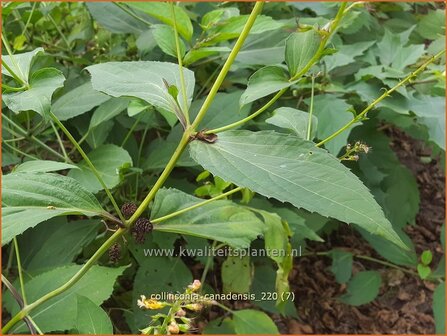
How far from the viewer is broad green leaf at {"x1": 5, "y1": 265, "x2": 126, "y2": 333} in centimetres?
77

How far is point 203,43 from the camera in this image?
96cm

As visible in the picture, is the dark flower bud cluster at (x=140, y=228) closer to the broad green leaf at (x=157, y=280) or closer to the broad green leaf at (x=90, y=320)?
the broad green leaf at (x=90, y=320)

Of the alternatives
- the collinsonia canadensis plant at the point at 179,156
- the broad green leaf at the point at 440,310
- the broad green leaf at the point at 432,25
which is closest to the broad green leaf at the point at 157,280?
the collinsonia canadensis plant at the point at 179,156

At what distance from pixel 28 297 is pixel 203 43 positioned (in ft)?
1.63

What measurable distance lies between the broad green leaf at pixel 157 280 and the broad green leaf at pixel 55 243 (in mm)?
113

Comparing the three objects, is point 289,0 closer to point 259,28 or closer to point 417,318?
point 259,28

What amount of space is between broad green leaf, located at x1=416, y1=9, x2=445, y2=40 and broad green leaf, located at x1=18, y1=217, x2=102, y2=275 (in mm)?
1004

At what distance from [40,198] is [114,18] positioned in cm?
63

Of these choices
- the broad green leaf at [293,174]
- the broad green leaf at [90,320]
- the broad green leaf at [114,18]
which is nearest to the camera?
the broad green leaf at [293,174]

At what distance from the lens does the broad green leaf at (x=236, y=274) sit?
40.1 inches

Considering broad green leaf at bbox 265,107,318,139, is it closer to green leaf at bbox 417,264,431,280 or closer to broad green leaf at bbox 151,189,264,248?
broad green leaf at bbox 151,189,264,248

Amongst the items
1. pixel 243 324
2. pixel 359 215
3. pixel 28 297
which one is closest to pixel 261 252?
pixel 243 324

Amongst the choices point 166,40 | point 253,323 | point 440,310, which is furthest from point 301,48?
point 440,310

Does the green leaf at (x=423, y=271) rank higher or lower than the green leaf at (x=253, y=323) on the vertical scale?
lower
